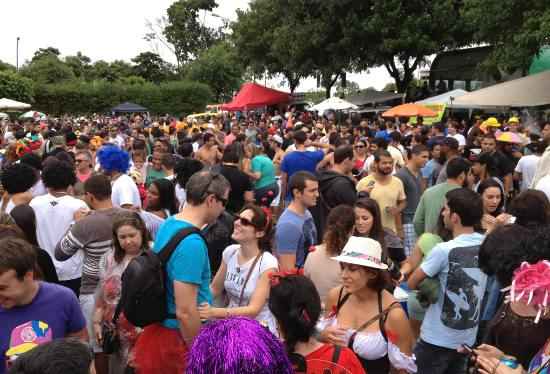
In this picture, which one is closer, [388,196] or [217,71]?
[388,196]

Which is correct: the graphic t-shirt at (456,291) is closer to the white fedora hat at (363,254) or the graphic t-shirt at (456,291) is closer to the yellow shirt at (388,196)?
the white fedora hat at (363,254)

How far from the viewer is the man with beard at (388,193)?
682 cm

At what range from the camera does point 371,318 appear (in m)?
3.36

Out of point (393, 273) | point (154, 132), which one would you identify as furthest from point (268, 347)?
point (154, 132)

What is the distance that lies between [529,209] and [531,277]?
1.95 m

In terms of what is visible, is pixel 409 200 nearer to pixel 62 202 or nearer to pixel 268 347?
pixel 62 202

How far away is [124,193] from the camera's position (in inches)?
238

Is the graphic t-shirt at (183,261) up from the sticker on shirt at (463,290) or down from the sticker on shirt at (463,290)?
up

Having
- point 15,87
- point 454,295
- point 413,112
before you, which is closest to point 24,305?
point 454,295

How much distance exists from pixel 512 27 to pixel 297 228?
706 inches

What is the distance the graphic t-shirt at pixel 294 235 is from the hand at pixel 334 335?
1.79m

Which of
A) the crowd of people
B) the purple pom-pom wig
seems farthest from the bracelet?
the purple pom-pom wig

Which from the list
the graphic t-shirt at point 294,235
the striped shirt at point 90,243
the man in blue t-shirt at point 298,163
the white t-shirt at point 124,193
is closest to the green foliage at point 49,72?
the man in blue t-shirt at point 298,163

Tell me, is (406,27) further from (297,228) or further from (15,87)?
(15,87)
